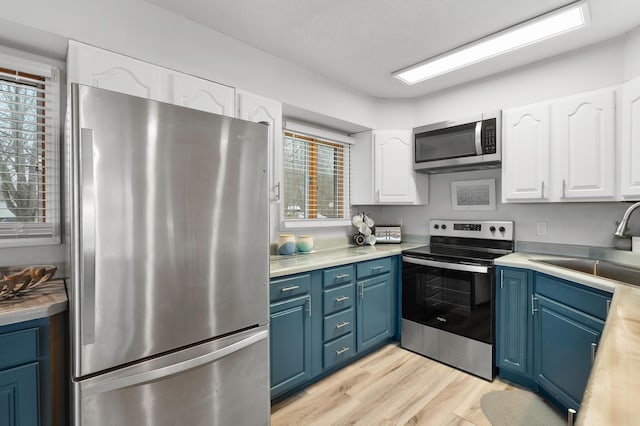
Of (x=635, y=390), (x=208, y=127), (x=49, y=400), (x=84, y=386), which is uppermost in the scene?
(x=208, y=127)

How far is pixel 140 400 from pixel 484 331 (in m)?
2.27

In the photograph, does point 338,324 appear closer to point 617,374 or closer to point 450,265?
point 450,265

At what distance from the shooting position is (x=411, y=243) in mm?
3422

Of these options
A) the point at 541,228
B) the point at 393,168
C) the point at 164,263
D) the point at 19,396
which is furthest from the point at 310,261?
the point at 541,228

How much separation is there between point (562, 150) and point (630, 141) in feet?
1.19

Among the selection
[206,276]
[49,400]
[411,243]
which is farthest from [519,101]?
[49,400]

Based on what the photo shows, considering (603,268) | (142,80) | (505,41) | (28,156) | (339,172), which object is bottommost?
(603,268)

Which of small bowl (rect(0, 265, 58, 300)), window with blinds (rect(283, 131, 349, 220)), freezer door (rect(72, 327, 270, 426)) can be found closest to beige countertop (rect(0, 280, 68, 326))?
small bowl (rect(0, 265, 58, 300))

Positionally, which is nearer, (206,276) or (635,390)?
(635,390)

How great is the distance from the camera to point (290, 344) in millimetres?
2043

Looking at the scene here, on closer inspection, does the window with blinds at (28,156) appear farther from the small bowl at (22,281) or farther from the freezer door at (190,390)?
the freezer door at (190,390)

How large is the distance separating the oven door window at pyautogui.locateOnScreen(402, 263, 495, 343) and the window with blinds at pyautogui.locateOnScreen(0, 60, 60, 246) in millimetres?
2587

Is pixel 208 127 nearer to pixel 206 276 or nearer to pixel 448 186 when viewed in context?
pixel 206 276

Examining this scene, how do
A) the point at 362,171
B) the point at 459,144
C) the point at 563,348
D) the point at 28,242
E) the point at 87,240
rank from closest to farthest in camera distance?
the point at 87,240
the point at 28,242
the point at 563,348
the point at 459,144
the point at 362,171
